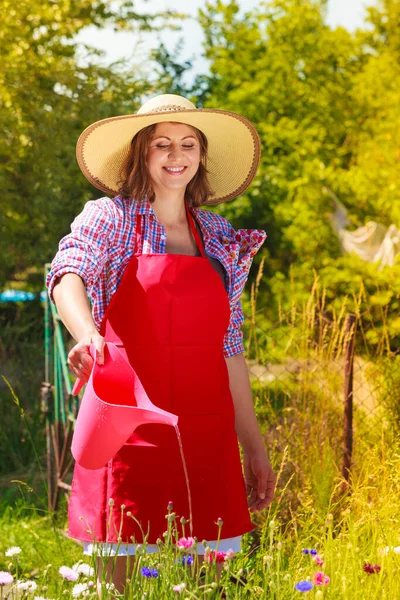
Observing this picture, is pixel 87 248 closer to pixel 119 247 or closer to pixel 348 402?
pixel 119 247

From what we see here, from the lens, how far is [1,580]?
1910 millimetres

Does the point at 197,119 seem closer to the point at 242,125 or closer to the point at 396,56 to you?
the point at 242,125

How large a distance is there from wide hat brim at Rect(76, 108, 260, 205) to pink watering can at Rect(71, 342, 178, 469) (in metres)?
0.77

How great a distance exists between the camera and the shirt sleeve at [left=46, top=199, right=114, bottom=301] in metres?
2.16

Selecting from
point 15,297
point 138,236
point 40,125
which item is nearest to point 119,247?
point 138,236

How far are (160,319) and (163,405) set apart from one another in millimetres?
223

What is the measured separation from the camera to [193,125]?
2.49m

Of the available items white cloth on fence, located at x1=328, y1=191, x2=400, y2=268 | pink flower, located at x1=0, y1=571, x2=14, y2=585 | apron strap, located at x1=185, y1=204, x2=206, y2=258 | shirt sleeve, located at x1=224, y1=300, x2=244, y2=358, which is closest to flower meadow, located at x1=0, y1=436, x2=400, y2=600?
pink flower, located at x1=0, y1=571, x2=14, y2=585

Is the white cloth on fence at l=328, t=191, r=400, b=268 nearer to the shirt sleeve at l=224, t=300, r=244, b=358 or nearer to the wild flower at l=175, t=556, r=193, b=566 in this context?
the shirt sleeve at l=224, t=300, r=244, b=358

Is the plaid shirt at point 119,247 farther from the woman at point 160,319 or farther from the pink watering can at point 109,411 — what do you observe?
the pink watering can at point 109,411

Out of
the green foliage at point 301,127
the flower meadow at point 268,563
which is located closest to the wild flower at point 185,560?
the flower meadow at point 268,563

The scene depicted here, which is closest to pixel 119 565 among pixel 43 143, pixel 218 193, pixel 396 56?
pixel 218 193

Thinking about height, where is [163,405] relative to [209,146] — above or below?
below

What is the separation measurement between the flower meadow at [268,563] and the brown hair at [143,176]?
0.89 m
